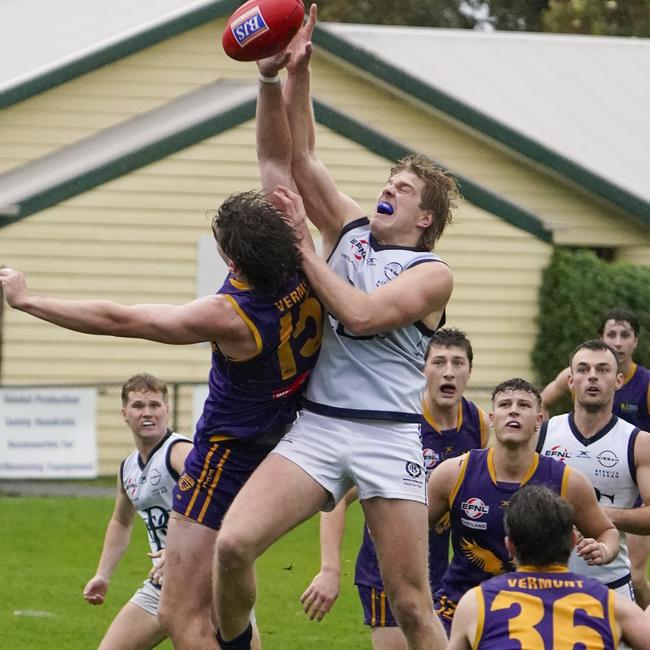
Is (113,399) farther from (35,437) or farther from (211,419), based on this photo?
(211,419)

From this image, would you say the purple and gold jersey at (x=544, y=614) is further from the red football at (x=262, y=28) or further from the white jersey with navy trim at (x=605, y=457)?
the white jersey with navy trim at (x=605, y=457)

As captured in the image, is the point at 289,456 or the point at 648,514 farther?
the point at 648,514

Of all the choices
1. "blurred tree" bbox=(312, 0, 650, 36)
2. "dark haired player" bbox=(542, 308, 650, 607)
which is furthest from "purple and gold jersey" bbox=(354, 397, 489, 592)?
"blurred tree" bbox=(312, 0, 650, 36)

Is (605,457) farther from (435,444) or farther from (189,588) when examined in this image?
(189,588)

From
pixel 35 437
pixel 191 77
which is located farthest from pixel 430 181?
pixel 191 77

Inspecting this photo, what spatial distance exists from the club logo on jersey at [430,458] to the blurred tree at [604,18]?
2843 cm

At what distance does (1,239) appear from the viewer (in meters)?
17.4

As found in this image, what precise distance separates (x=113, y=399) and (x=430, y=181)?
11.2m

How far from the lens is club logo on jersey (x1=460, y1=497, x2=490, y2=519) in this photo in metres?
6.81

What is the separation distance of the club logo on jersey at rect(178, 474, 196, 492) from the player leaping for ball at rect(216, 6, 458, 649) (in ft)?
1.32

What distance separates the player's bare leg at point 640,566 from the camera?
29.6 feet

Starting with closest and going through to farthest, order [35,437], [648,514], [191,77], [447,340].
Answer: [648,514] → [447,340] → [35,437] → [191,77]

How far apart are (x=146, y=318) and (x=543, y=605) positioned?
190 cm

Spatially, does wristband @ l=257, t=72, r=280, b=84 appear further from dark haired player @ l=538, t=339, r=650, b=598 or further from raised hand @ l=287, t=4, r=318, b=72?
dark haired player @ l=538, t=339, r=650, b=598
